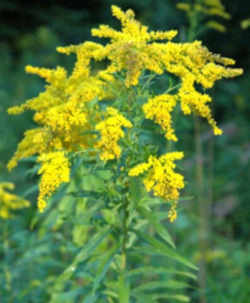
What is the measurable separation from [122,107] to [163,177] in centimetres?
46

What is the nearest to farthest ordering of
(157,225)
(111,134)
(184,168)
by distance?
(111,134), (157,225), (184,168)

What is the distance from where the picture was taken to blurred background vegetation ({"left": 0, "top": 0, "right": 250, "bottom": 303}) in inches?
155

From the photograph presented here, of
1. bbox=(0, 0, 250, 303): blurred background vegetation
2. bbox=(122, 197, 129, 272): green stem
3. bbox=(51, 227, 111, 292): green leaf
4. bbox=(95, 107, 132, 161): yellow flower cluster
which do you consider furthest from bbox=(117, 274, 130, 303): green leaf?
bbox=(95, 107, 132, 161): yellow flower cluster

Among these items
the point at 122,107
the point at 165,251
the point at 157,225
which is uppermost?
the point at 122,107

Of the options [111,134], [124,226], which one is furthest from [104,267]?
[111,134]

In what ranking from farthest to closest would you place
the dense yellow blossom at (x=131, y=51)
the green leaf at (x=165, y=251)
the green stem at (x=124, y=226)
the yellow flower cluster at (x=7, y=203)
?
the yellow flower cluster at (x=7, y=203), the green stem at (x=124, y=226), the green leaf at (x=165, y=251), the dense yellow blossom at (x=131, y=51)

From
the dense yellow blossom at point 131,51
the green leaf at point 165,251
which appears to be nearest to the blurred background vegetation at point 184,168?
the green leaf at point 165,251

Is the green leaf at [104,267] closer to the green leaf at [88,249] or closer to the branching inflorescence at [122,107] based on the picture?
the green leaf at [88,249]

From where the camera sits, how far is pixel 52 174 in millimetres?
2441

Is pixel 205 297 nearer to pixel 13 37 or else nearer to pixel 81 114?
pixel 81 114

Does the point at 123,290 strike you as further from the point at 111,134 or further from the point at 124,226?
the point at 111,134

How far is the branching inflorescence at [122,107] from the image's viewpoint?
244 centimetres

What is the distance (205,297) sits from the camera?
442 centimetres

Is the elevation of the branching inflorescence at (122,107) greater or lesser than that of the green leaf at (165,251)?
greater
